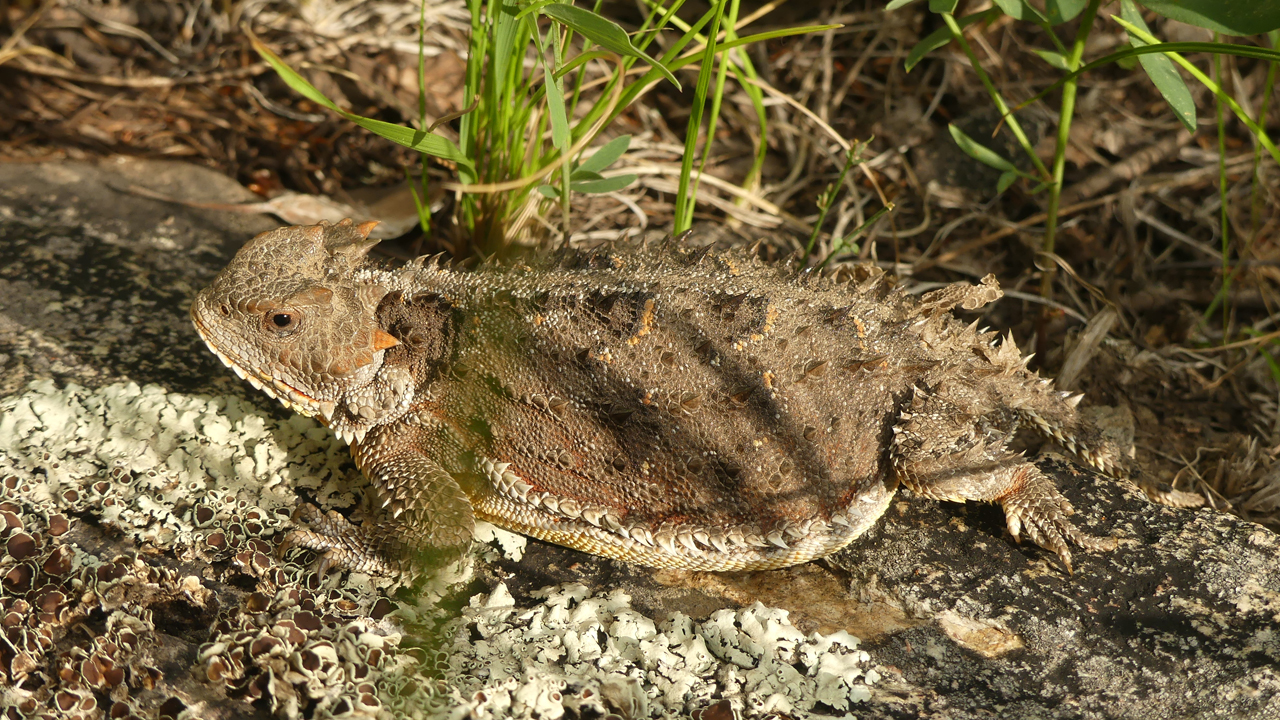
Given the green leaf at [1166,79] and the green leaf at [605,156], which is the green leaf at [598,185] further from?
the green leaf at [1166,79]

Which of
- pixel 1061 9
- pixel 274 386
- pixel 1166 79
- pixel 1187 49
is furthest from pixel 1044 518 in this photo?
pixel 274 386

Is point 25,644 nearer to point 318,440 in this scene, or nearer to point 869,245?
point 318,440

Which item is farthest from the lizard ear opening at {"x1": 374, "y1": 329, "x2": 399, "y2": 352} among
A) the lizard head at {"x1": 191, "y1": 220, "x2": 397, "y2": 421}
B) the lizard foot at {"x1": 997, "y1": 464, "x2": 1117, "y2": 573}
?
the lizard foot at {"x1": 997, "y1": 464, "x2": 1117, "y2": 573}

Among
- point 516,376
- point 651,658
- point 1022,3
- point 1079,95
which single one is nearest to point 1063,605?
point 651,658

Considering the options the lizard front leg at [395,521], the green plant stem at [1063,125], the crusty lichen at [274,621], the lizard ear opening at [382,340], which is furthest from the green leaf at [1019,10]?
the lizard front leg at [395,521]

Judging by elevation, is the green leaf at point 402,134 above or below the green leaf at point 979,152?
below
